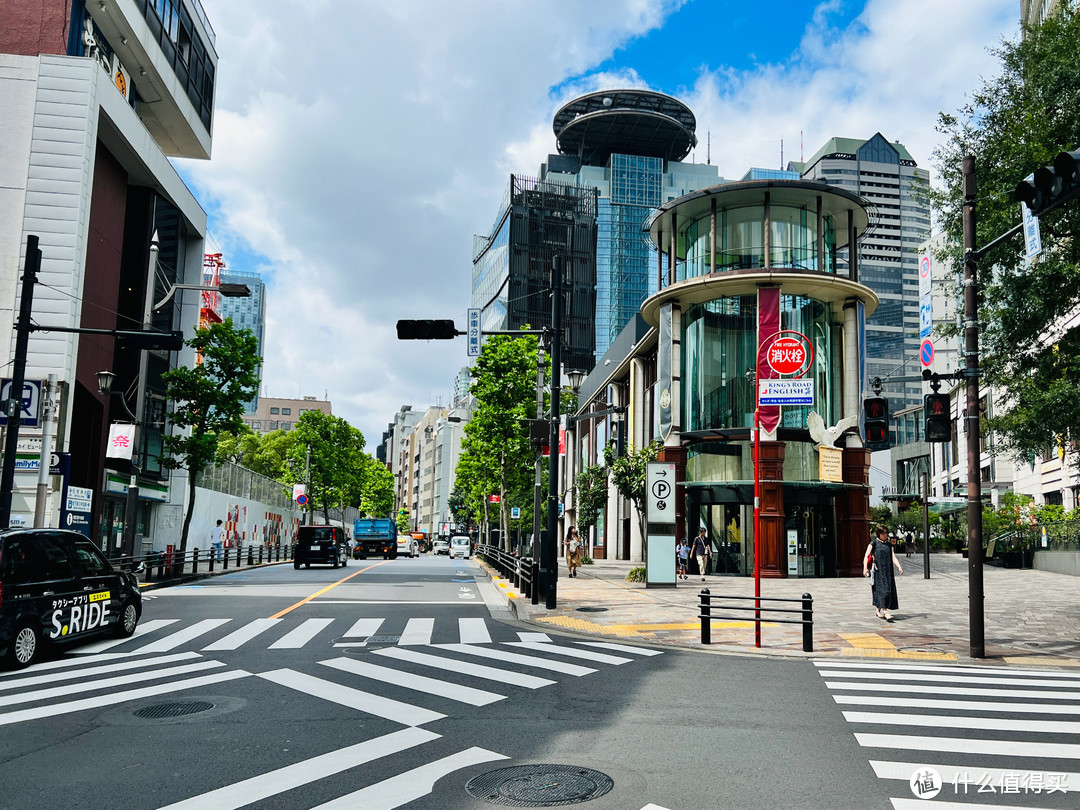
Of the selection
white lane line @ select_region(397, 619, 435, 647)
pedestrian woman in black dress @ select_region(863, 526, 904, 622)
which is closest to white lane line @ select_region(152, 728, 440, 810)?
white lane line @ select_region(397, 619, 435, 647)

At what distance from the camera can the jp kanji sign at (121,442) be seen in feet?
83.6

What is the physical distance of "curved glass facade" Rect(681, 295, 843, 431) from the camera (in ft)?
122

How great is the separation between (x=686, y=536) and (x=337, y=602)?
796 inches

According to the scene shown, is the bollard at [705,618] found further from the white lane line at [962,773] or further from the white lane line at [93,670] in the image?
the white lane line at [93,670]

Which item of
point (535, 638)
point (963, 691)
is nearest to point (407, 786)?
point (963, 691)

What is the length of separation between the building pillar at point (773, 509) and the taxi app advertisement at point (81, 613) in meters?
26.6

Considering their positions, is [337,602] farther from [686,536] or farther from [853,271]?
[853,271]

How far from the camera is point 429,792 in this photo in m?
5.89

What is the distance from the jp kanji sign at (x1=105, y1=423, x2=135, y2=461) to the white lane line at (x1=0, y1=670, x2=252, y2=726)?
1696 cm

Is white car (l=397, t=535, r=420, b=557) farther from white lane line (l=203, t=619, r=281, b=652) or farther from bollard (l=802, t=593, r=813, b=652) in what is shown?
bollard (l=802, t=593, r=813, b=652)

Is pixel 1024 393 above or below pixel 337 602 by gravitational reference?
above

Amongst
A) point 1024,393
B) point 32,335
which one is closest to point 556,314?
point 1024,393

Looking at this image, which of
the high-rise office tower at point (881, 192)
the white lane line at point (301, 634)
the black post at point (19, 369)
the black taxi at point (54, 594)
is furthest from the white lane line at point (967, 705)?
the high-rise office tower at point (881, 192)

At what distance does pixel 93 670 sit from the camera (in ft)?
36.1
